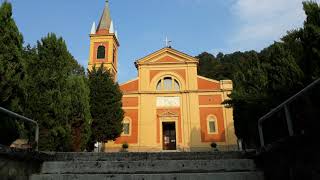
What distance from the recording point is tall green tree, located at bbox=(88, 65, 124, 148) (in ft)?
83.9

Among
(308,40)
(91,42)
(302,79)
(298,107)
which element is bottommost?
(298,107)

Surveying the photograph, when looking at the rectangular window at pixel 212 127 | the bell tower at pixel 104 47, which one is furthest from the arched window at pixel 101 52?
the rectangular window at pixel 212 127

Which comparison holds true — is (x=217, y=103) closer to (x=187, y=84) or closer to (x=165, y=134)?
(x=187, y=84)

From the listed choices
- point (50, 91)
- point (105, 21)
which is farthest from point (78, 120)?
point (105, 21)

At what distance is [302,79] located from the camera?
40.7 ft

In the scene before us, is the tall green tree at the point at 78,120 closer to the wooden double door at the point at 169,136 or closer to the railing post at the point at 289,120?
the railing post at the point at 289,120

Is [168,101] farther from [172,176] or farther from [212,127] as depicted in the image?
[172,176]

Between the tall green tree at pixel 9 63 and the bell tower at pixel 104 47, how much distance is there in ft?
82.5

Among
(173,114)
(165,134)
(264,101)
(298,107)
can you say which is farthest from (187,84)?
(298,107)

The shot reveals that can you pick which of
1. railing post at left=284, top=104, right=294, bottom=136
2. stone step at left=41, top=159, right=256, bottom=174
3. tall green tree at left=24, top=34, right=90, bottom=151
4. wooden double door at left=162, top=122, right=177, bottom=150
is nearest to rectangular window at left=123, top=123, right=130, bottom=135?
wooden double door at left=162, top=122, right=177, bottom=150

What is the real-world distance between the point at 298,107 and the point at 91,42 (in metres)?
36.1

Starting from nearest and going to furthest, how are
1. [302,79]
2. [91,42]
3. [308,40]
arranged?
[308,40]
[302,79]
[91,42]

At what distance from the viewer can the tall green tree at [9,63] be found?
30.0 feet

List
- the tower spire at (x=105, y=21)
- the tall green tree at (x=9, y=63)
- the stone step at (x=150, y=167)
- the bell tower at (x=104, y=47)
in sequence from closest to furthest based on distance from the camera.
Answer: the stone step at (x=150, y=167) → the tall green tree at (x=9, y=63) → the bell tower at (x=104, y=47) → the tower spire at (x=105, y=21)
